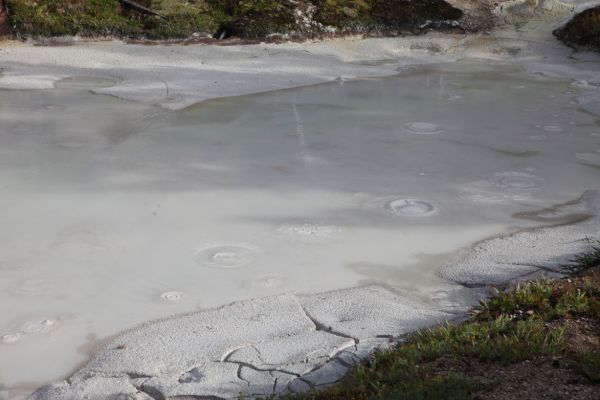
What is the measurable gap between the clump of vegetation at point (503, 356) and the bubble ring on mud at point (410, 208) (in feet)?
5.69

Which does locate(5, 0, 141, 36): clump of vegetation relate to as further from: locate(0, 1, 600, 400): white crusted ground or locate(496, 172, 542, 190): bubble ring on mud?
locate(496, 172, 542, 190): bubble ring on mud

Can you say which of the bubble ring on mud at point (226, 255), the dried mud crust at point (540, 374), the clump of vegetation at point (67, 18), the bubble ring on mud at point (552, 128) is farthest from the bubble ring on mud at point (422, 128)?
the clump of vegetation at point (67, 18)

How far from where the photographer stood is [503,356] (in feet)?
11.6

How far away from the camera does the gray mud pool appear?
4855 mm

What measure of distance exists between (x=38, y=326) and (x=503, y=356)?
96.3 inches

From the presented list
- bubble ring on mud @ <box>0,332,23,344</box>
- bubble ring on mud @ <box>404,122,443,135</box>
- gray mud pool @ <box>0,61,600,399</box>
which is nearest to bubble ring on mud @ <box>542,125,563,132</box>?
gray mud pool @ <box>0,61,600,399</box>

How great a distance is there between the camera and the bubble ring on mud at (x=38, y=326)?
174 inches

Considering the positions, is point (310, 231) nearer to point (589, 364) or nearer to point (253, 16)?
point (589, 364)

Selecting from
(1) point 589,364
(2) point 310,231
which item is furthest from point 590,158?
(1) point 589,364

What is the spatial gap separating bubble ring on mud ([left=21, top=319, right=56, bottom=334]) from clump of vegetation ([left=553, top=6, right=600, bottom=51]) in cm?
1065

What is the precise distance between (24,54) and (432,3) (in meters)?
7.15

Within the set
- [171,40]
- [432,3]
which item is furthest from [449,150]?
[432,3]

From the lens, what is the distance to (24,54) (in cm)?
1141

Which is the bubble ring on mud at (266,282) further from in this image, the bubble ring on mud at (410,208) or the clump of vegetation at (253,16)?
the clump of vegetation at (253,16)
